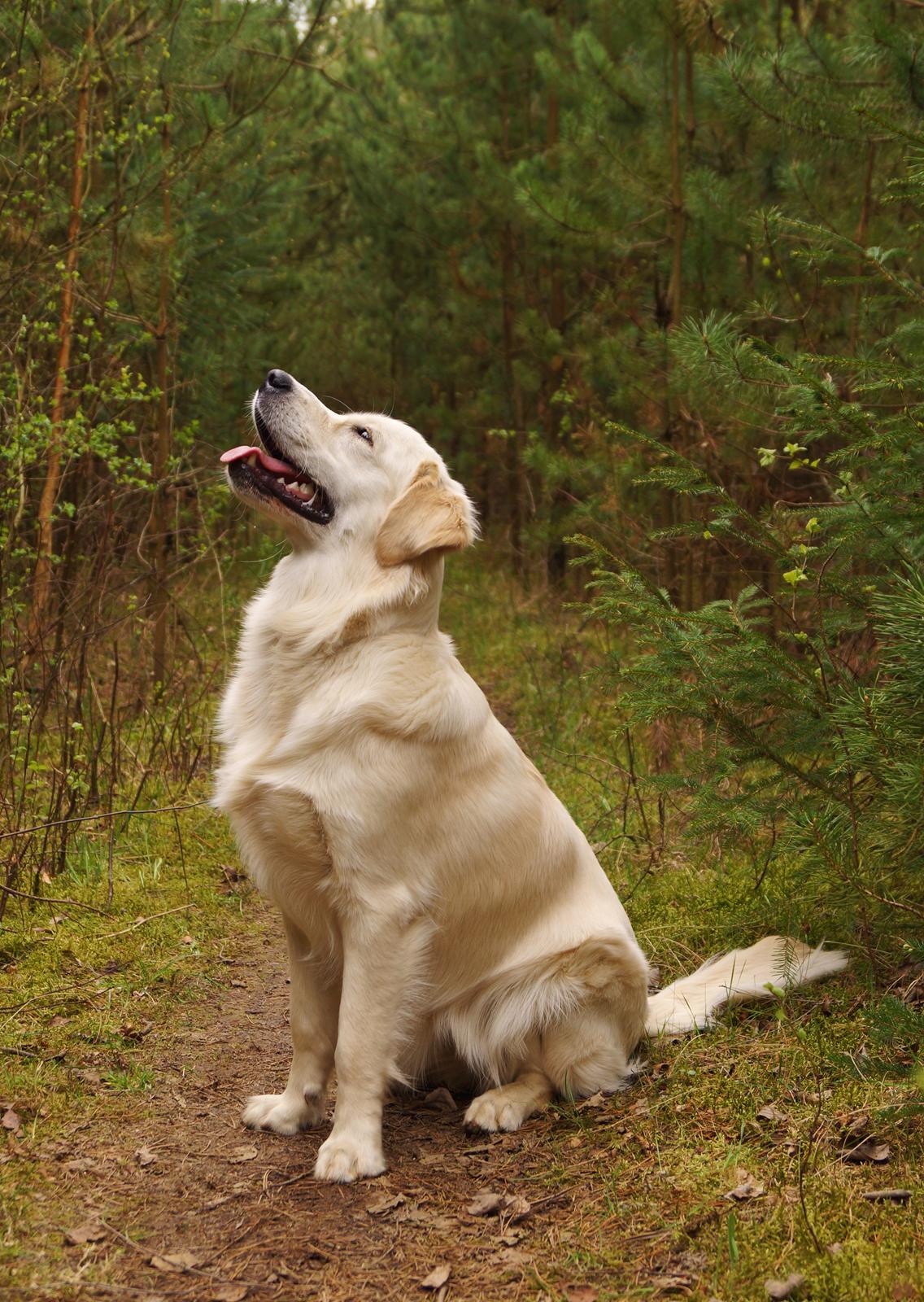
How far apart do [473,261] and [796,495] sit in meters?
5.50

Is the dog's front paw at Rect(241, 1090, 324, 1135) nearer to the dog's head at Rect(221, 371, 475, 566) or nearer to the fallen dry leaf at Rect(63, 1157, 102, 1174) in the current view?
the fallen dry leaf at Rect(63, 1157, 102, 1174)

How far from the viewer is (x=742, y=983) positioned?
3.43 m

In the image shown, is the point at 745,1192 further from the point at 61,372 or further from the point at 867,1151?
the point at 61,372

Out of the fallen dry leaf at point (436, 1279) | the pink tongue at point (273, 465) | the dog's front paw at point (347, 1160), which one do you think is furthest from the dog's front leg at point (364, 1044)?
the pink tongue at point (273, 465)

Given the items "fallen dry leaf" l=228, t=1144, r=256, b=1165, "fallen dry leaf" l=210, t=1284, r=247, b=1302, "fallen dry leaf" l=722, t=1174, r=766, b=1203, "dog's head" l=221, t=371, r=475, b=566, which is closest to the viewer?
"fallen dry leaf" l=210, t=1284, r=247, b=1302

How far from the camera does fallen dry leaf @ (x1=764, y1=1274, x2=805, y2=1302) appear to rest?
2143 mm

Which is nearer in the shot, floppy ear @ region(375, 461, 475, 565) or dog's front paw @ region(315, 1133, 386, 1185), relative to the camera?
dog's front paw @ region(315, 1133, 386, 1185)

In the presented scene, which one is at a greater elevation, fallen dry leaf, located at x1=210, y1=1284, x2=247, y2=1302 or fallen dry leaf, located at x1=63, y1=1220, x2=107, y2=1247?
fallen dry leaf, located at x1=63, y1=1220, x2=107, y2=1247

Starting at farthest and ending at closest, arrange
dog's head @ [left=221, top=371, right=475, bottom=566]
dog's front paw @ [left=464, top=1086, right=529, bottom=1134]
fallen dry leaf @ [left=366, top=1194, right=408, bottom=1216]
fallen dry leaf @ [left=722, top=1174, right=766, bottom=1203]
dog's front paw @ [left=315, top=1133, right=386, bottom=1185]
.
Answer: dog's head @ [left=221, top=371, right=475, bottom=566], dog's front paw @ [left=464, top=1086, right=529, bottom=1134], dog's front paw @ [left=315, top=1133, right=386, bottom=1185], fallen dry leaf @ [left=366, top=1194, right=408, bottom=1216], fallen dry leaf @ [left=722, top=1174, right=766, bottom=1203]

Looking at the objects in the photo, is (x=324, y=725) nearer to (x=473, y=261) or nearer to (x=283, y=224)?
(x=473, y=261)

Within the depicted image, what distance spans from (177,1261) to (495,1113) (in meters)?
0.91

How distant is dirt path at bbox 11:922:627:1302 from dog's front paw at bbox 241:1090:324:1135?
35 millimetres

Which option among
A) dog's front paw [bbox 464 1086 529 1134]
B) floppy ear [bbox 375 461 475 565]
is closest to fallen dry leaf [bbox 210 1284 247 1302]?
dog's front paw [bbox 464 1086 529 1134]

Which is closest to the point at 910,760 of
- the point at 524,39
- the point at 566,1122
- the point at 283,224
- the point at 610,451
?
the point at 566,1122
